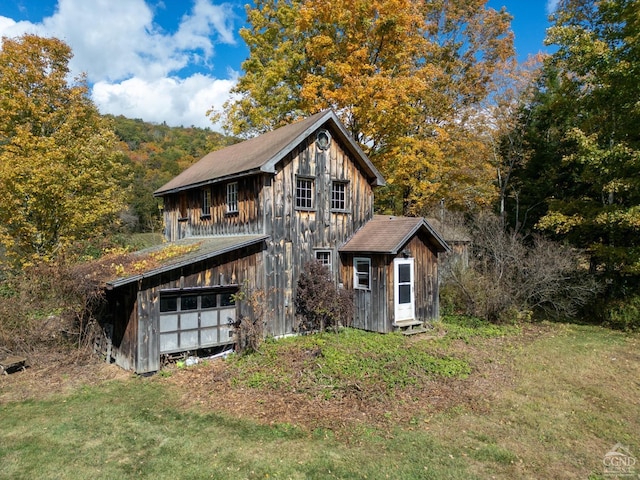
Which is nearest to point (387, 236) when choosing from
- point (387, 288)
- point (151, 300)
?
point (387, 288)

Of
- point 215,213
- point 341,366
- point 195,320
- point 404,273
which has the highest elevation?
point 215,213

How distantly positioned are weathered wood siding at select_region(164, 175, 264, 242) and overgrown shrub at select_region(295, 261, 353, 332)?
2.44 meters

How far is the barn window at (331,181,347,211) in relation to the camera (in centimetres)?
1585

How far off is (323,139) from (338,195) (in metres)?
2.25

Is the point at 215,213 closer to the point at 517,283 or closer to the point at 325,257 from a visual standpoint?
the point at 325,257

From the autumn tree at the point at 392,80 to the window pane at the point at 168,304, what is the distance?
13.6m

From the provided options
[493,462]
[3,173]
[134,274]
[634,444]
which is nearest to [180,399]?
[134,274]

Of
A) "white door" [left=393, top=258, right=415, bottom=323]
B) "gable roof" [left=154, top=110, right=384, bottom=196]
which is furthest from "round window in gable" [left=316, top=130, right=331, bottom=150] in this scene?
"white door" [left=393, top=258, right=415, bottom=323]

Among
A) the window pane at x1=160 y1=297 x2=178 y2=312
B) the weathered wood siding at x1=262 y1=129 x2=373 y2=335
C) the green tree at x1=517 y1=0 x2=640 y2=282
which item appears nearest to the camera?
the window pane at x1=160 y1=297 x2=178 y2=312

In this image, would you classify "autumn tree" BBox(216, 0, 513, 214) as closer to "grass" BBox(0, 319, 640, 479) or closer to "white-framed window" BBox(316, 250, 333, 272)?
"white-framed window" BBox(316, 250, 333, 272)

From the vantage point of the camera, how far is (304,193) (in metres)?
15.0

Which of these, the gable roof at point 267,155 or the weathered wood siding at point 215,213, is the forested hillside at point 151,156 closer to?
the weathered wood siding at point 215,213

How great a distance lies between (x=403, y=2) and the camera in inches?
832

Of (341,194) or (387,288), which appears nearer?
(387,288)
